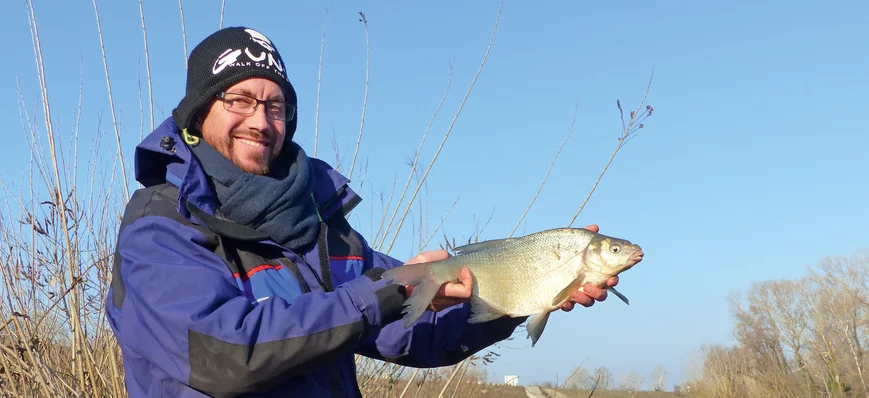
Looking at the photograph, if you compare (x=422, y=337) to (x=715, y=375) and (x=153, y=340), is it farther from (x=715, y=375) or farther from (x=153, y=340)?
(x=715, y=375)

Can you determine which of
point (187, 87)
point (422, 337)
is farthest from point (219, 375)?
point (187, 87)

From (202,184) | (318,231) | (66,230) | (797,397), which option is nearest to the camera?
(202,184)

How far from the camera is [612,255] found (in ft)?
9.36

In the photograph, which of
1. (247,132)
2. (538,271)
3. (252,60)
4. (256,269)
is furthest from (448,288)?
(252,60)

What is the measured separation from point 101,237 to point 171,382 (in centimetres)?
241

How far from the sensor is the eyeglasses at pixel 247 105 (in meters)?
2.96

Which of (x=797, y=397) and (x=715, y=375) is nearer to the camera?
(x=797, y=397)

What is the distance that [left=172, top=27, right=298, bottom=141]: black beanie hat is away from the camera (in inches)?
117

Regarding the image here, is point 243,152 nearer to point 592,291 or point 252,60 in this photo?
point 252,60

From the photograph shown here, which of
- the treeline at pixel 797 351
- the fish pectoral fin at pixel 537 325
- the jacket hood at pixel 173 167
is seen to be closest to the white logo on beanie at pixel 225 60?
the jacket hood at pixel 173 167

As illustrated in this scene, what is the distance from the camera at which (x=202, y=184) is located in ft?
8.48

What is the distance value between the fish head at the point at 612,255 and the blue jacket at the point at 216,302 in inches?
30.5

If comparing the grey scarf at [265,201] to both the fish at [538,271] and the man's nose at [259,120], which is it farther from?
the fish at [538,271]

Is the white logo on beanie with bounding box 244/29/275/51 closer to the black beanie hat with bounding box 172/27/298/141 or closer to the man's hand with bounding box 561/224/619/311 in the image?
the black beanie hat with bounding box 172/27/298/141
